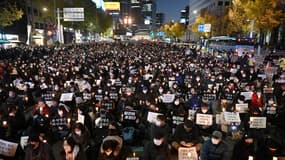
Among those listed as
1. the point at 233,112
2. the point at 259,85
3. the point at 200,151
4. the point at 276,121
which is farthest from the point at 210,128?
the point at 259,85

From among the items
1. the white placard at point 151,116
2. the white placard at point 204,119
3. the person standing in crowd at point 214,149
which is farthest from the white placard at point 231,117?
the person standing in crowd at point 214,149

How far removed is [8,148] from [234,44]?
37098 mm

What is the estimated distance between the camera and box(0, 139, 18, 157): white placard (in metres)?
7.24

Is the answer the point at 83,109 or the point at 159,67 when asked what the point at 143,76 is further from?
the point at 83,109

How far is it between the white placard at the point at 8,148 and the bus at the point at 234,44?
28464mm

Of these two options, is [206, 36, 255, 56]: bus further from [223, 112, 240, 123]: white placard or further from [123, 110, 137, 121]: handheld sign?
[123, 110, 137, 121]: handheld sign

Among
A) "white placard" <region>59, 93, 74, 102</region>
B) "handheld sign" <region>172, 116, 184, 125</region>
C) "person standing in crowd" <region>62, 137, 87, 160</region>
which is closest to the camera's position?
"person standing in crowd" <region>62, 137, 87, 160</region>

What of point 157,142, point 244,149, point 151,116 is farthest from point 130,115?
point 244,149

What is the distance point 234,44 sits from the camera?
4112 centimetres

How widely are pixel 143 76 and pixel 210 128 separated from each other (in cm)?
931

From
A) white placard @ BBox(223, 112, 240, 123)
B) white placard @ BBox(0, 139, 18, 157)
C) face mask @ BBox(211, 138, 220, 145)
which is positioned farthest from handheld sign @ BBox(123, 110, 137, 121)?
white placard @ BBox(0, 139, 18, 157)

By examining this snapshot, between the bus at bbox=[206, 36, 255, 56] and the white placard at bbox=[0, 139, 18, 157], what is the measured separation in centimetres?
2846

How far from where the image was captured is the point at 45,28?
67.9m

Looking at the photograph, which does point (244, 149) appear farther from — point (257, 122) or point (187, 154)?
point (257, 122)
